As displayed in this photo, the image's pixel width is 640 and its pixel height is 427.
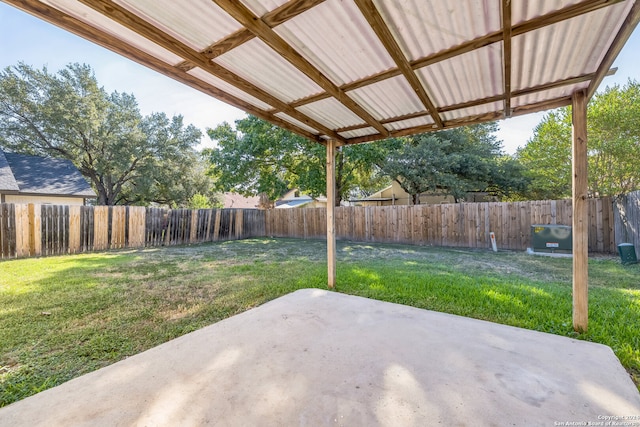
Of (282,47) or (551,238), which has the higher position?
(282,47)

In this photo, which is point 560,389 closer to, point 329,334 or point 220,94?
point 329,334

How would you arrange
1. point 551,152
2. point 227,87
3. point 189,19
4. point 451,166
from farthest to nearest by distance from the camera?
point 451,166 < point 551,152 < point 227,87 < point 189,19

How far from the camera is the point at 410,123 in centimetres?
327

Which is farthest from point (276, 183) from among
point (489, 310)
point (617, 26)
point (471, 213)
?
point (617, 26)

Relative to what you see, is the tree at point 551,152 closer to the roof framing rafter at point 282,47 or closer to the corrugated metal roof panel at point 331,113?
the corrugated metal roof panel at point 331,113

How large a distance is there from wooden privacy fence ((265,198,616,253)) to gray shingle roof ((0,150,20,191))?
9.86 m

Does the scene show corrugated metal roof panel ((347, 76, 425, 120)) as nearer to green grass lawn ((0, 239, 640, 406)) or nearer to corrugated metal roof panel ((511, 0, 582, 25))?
corrugated metal roof panel ((511, 0, 582, 25))

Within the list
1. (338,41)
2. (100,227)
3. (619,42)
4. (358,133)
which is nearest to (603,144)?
(358,133)

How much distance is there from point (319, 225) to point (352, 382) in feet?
29.7

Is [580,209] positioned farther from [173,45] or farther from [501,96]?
[173,45]

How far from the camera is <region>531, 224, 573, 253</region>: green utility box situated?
5923 mm

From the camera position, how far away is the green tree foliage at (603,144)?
848 centimetres

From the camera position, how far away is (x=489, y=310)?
2.80 metres

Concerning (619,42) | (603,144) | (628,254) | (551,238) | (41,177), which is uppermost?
(603,144)
